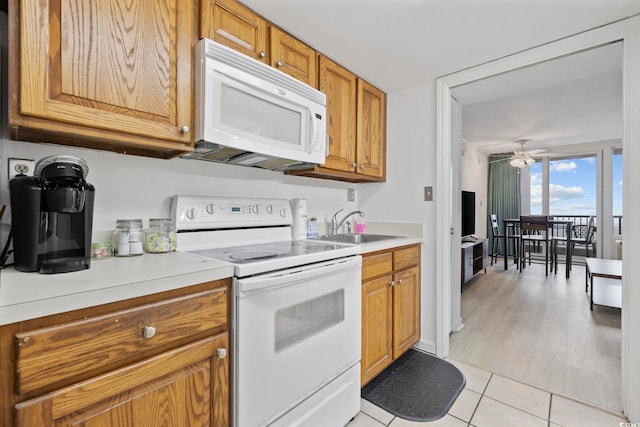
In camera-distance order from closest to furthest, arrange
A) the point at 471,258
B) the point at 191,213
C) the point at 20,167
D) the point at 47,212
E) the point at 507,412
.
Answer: the point at 47,212
the point at 20,167
the point at 191,213
the point at 507,412
the point at 471,258

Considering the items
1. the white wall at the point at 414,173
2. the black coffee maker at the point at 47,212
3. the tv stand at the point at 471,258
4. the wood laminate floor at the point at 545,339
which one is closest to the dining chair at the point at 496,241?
the tv stand at the point at 471,258

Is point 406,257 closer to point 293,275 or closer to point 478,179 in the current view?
point 293,275

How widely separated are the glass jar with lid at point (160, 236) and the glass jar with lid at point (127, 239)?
0.14ft

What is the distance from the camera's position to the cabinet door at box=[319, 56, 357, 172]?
190 centimetres

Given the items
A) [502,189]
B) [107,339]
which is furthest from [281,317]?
[502,189]

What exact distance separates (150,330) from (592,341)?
3171mm

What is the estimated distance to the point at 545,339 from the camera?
2418mm

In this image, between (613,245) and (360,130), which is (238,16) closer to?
(360,130)

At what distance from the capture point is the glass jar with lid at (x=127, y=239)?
1.23m

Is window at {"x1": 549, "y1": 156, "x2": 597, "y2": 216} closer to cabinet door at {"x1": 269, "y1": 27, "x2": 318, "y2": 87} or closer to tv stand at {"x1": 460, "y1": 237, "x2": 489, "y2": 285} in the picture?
tv stand at {"x1": 460, "y1": 237, "x2": 489, "y2": 285}

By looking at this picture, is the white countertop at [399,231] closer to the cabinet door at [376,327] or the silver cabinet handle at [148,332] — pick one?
the cabinet door at [376,327]

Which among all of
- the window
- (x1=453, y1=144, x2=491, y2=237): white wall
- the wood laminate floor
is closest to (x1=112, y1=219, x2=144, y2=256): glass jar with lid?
the wood laminate floor

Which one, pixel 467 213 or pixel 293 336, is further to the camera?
pixel 467 213

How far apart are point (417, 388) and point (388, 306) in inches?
19.6
